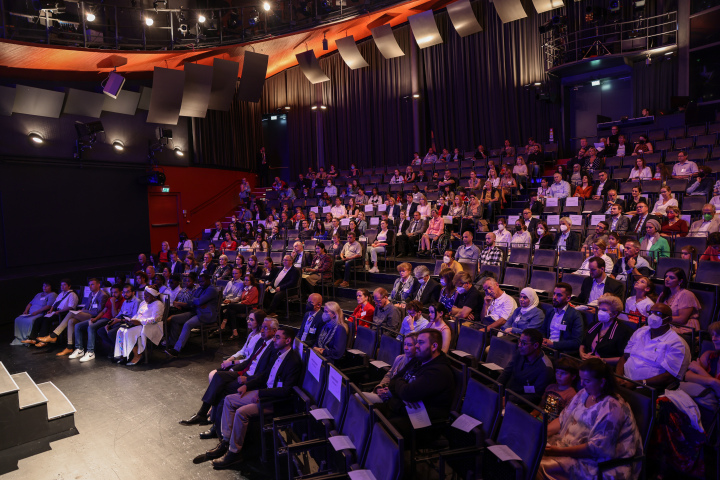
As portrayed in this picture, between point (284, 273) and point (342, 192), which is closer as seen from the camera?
point (284, 273)

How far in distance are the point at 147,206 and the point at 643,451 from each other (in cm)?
1222

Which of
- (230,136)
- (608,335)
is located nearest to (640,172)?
(608,335)

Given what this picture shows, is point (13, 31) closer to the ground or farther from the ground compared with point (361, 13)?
closer to the ground

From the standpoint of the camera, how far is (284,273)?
24.0 ft

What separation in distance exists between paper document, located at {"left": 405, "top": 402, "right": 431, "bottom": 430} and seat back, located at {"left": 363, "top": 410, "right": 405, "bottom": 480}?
44cm

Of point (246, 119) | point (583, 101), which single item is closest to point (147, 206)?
point (246, 119)

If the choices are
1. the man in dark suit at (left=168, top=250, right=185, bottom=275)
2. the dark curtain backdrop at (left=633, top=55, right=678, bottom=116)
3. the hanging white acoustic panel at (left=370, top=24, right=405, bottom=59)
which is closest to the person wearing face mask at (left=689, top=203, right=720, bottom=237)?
the dark curtain backdrop at (left=633, top=55, right=678, bottom=116)

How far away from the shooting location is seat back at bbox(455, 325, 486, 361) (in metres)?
3.80

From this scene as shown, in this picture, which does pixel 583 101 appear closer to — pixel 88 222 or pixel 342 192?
pixel 342 192

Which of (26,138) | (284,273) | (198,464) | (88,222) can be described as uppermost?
(26,138)

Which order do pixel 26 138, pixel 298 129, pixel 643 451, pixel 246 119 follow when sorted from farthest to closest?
pixel 298 129, pixel 246 119, pixel 26 138, pixel 643 451

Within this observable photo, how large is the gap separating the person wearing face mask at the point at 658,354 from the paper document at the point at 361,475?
1.72 metres

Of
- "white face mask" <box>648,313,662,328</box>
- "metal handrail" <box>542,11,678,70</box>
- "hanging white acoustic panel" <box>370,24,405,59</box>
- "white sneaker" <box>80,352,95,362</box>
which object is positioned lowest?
"white sneaker" <box>80,352,95,362</box>

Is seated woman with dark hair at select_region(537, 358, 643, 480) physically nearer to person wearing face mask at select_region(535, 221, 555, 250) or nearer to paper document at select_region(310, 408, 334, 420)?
paper document at select_region(310, 408, 334, 420)
